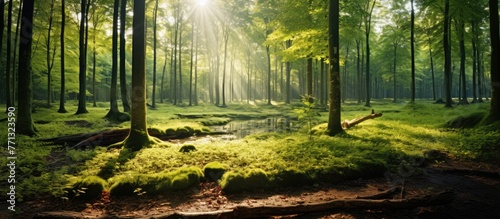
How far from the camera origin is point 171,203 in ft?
17.8

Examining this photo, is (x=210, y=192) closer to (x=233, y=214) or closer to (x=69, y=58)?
(x=233, y=214)

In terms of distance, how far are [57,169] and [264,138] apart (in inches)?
298

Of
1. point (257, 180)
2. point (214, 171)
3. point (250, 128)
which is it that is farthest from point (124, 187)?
point (250, 128)

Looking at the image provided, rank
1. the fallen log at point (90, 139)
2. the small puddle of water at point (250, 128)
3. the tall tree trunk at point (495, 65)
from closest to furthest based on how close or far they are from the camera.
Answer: the fallen log at point (90, 139), the tall tree trunk at point (495, 65), the small puddle of water at point (250, 128)

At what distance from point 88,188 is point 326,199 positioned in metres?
5.14


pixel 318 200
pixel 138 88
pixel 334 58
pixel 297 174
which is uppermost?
pixel 334 58

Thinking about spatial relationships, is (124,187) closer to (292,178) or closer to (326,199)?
(292,178)

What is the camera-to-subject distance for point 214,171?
6.79m

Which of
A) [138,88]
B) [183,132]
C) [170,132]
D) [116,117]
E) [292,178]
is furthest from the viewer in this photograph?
[116,117]

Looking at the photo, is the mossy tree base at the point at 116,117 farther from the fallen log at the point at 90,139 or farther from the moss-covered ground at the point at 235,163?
the moss-covered ground at the point at 235,163

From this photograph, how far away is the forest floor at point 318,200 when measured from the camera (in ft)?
15.8

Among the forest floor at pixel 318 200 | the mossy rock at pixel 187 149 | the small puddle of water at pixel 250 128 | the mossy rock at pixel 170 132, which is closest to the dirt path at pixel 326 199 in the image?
the forest floor at pixel 318 200

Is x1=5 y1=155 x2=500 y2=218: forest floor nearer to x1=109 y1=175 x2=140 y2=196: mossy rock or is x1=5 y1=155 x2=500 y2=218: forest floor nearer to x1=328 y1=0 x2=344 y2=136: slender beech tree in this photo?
x1=109 y1=175 x2=140 y2=196: mossy rock

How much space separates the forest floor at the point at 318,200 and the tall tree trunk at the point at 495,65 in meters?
5.23
